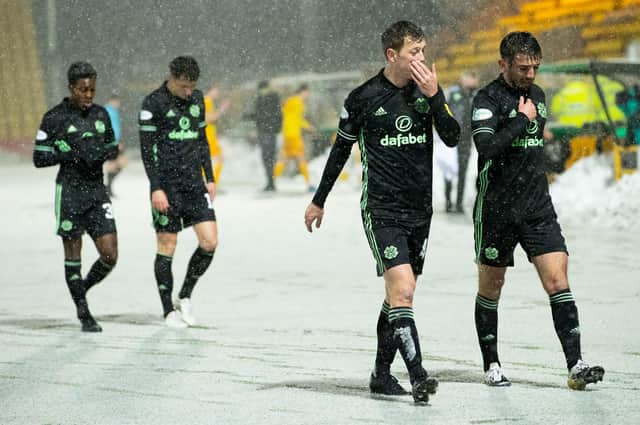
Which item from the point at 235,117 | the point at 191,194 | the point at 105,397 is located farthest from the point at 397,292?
the point at 235,117

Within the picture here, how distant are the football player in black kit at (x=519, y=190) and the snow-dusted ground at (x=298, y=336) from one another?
375mm

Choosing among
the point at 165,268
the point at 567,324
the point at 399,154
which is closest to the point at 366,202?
the point at 399,154

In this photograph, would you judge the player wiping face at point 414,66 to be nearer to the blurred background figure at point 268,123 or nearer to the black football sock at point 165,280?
the black football sock at point 165,280

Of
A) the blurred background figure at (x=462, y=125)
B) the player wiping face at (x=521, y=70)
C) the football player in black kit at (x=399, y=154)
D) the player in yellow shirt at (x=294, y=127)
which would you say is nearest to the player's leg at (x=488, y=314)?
the football player in black kit at (x=399, y=154)

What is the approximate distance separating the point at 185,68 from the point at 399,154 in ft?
9.76

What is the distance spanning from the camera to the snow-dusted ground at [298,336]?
5711mm

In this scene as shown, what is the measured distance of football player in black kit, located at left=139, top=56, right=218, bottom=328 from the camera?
855 centimetres

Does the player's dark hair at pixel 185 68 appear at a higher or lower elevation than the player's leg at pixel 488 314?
higher

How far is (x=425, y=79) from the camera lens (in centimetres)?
563

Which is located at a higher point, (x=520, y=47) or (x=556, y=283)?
(x=520, y=47)

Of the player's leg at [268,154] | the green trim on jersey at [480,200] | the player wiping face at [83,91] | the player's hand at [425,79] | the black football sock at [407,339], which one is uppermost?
the player's hand at [425,79]

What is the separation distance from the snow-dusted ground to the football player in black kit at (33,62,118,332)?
0.50 m

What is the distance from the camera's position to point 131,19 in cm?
4141

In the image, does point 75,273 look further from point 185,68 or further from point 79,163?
point 185,68
